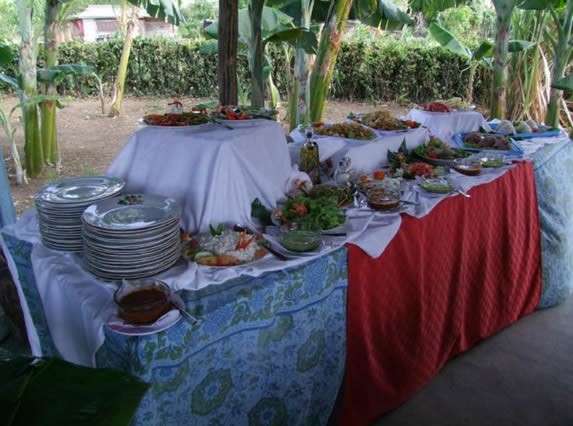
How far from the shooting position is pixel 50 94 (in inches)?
190

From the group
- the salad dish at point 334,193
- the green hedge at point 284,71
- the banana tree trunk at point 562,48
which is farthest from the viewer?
the green hedge at point 284,71

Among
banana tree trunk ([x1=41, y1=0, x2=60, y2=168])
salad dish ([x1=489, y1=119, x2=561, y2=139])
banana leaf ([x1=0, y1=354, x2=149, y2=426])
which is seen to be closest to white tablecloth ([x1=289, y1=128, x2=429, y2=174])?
salad dish ([x1=489, y1=119, x2=561, y2=139])

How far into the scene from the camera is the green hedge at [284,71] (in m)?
8.26

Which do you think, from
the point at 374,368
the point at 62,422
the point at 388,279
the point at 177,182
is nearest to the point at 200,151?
the point at 177,182

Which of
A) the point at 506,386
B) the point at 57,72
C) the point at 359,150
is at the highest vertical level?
the point at 57,72

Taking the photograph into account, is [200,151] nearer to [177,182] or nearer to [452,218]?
[177,182]

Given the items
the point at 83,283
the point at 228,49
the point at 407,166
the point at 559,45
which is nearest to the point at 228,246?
the point at 83,283

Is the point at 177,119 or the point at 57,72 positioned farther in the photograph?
the point at 57,72

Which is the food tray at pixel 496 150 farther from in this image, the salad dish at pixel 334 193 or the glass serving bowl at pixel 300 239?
the glass serving bowl at pixel 300 239

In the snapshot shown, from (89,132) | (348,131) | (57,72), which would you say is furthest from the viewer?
(89,132)

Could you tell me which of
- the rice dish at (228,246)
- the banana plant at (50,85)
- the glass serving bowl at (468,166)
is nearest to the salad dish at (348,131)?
the glass serving bowl at (468,166)

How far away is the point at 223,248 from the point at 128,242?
26 centimetres

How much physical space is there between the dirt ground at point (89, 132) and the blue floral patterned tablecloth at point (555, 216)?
424 centimetres

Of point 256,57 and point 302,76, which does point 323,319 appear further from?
point 302,76
